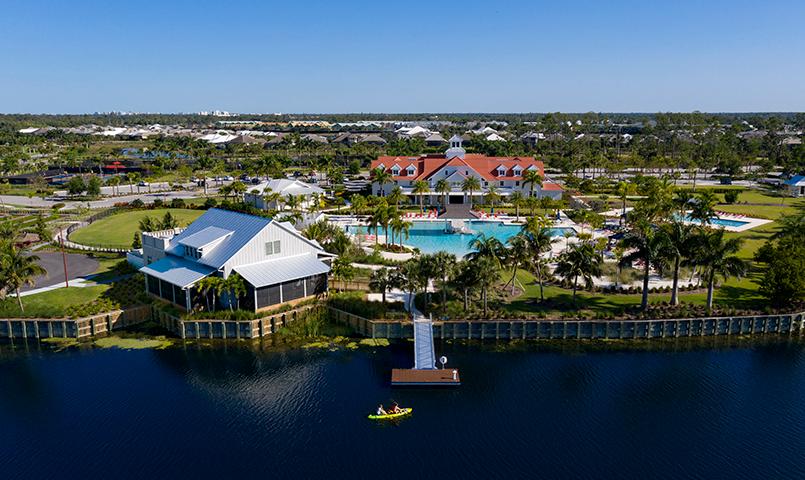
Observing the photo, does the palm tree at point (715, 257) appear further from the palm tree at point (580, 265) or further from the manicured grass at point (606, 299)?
the palm tree at point (580, 265)

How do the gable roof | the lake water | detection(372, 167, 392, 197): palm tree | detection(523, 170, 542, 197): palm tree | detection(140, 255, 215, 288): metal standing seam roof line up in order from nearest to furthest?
the lake water → detection(140, 255, 215, 288): metal standing seam roof → the gable roof → detection(523, 170, 542, 197): palm tree → detection(372, 167, 392, 197): palm tree

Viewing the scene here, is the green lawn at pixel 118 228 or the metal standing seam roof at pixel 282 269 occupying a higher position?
the metal standing seam roof at pixel 282 269

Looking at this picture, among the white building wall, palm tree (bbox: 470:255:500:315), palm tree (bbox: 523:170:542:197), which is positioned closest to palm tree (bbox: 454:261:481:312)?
palm tree (bbox: 470:255:500:315)

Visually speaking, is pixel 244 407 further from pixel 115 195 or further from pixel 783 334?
pixel 115 195

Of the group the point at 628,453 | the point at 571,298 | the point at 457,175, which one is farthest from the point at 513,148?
the point at 628,453

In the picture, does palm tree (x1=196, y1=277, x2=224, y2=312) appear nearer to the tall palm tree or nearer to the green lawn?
the tall palm tree

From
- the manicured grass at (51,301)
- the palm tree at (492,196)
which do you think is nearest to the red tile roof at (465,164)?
the palm tree at (492,196)

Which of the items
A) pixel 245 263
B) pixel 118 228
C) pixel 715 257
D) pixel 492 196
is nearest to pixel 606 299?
pixel 715 257
